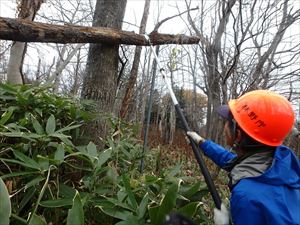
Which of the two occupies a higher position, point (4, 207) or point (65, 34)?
point (65, 34)

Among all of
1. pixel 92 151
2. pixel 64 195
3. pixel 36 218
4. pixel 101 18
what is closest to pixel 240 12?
pixel 101 18

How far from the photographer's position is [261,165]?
190 centimetres

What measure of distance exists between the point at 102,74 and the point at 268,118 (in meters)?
1.84

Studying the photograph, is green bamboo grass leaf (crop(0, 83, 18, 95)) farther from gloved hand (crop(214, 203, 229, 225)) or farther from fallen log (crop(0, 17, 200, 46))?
gloved hand (crop(214, 203, 229, 225))

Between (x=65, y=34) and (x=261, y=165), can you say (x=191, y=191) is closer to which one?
(x=261, y=165)

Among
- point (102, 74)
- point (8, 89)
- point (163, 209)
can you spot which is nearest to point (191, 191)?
point (163, 209)

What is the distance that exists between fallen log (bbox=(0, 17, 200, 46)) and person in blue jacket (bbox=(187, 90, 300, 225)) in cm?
148

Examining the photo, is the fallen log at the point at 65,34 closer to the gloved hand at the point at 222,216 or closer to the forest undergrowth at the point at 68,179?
the forest undergrowth at the point at 68,179

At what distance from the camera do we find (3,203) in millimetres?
1628

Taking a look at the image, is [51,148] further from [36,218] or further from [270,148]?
[270,148]

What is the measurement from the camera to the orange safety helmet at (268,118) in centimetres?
201

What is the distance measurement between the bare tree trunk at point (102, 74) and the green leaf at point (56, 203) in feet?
3.61

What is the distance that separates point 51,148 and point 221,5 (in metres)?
4.93

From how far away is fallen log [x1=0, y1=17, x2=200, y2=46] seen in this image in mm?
2828
